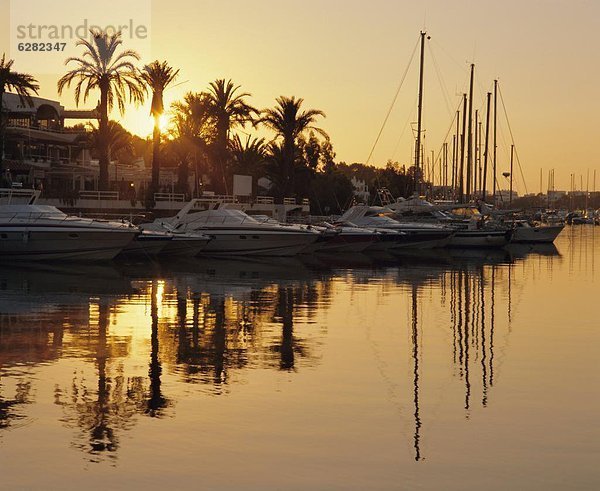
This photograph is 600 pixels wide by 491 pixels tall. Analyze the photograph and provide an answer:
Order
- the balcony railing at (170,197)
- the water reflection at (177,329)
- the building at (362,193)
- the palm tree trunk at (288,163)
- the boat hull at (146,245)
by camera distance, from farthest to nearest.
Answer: the building at (362,193)
the palm tree trunk at (288,163)
the balcony railing at (170,197)
the boat hull at (146,245)
the water reflection at (177,329)

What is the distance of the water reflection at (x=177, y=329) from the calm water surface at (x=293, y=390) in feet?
0.22

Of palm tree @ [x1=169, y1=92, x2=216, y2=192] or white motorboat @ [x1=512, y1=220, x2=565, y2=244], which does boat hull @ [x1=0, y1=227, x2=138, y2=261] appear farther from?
white motorboat @ [x1=512, y1=220, x2=565, y2=244]

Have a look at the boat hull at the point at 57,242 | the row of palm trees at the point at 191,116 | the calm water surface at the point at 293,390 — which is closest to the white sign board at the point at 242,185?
the row of palm trees at the point at 191,116

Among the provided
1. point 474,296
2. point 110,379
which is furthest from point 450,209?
point 110,379

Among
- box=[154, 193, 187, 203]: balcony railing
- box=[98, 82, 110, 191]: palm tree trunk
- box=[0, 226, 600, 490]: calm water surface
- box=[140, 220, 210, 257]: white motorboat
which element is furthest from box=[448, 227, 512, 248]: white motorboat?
box=[0, 226, 600, 490]: calm water surface

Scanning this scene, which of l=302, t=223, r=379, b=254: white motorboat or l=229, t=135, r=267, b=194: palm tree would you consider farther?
l=229, t=135, r=267, b=194: palm tree

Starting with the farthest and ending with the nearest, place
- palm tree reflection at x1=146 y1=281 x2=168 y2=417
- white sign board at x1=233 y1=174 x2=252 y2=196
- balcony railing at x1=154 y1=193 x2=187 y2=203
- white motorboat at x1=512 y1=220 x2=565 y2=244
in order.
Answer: white sign board at x1=233 y1=174 x2=252 y2=196, white motorboat at x1=512 y1=220 x2=565 y2=244, balcony railing at x1=154 y1=193 x2=187 y2=203, palm tree reflection at x1=146 y1=281 x2=168 y2=417

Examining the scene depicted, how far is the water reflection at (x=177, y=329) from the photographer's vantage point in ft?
47.0

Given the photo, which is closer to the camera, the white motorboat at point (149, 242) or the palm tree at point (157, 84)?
the white motorboat at point (149, 242)

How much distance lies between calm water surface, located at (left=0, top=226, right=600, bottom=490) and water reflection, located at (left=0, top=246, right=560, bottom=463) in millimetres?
67

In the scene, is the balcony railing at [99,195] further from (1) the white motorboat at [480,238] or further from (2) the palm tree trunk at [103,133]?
(1) the white motorboat at [480,238]

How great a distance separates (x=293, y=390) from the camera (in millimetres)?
15305

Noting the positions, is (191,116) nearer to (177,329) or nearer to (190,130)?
(190,130)

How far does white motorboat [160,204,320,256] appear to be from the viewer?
48531 mm
